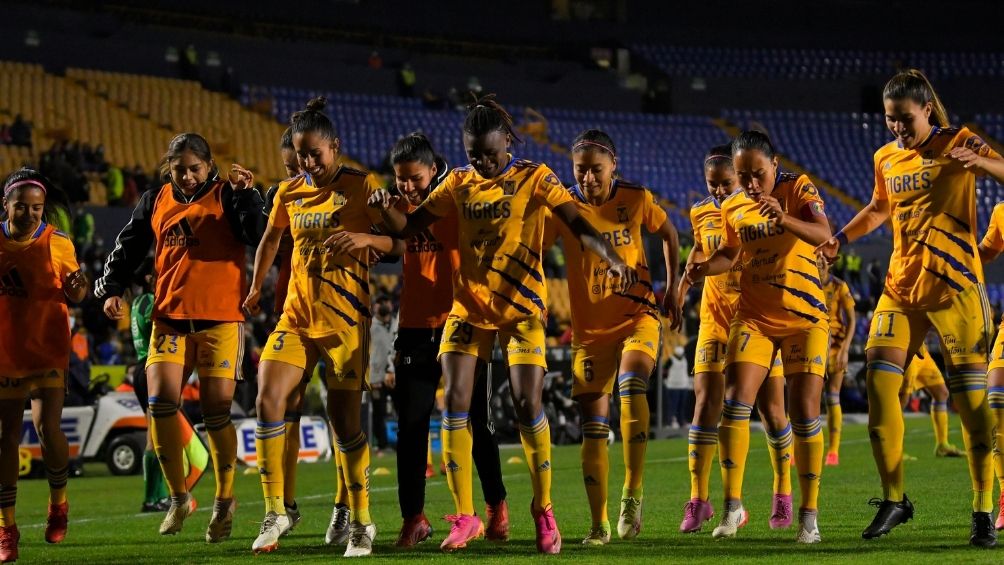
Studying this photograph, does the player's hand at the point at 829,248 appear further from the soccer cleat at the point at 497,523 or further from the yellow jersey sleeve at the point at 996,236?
the soccer cleat at the point at 497,523

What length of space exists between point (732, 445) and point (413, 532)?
1997 millimetres

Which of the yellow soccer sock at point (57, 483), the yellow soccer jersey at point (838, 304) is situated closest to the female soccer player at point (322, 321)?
the yellow soccer sock at point (57, 483)

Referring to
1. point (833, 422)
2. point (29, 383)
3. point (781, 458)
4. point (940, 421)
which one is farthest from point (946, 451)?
point (29, 383)

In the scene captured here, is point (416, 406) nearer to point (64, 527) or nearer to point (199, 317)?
point (199, 317)

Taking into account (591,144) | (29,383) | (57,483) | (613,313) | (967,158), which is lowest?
(57,483)

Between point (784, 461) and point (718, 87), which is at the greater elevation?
point (718, 87)

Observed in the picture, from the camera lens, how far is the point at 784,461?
8.77m

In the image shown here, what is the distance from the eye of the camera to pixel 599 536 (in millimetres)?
7914

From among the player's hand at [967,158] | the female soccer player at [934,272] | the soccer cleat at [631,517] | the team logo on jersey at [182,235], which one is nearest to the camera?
the player's hand at [967,158]

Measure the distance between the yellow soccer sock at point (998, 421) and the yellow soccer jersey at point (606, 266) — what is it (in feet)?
6.54

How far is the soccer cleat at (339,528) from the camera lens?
27.3 ft

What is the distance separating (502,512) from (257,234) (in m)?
2.21

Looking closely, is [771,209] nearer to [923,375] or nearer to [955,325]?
[955,325]

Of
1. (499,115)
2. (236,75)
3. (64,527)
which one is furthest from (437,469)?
(236,75)
